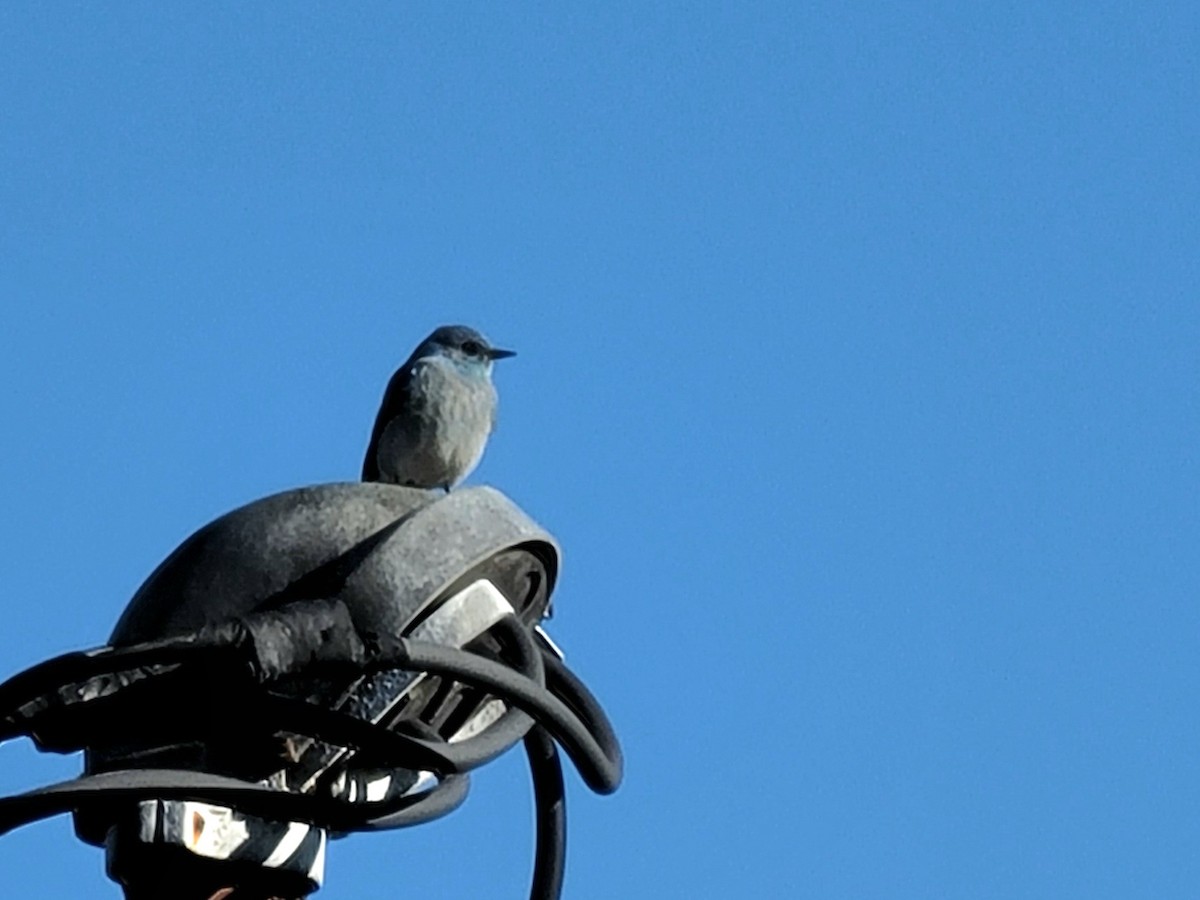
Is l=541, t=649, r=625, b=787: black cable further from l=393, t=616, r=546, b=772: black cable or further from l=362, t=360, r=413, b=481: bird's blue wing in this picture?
l=362, t=360, r=413, b=481: bird's blue wing

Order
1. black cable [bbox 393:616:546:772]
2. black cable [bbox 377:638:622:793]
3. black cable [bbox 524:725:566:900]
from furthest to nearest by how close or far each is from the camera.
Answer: black cable [bbox 524:725:566:900] < black cable [bbox 393:616:546:772] < black cable [bbox 377:638:622:793]

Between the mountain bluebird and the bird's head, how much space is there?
0.35 feet

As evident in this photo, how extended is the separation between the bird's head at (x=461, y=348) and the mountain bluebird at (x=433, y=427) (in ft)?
0.35

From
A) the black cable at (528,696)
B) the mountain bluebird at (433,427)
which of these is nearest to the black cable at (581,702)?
the black cable at (528,696)

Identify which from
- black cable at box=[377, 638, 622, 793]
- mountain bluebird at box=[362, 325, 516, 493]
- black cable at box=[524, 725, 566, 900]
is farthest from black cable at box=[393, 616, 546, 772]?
mountain bluebird at box=[362, 325, 516, 493]

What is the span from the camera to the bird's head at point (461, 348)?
21.3 ft

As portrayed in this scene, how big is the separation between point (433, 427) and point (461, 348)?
2.80 feet

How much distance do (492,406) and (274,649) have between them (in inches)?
148

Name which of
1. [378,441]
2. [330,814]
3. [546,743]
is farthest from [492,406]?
[330,814]

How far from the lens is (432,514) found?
2709 mm

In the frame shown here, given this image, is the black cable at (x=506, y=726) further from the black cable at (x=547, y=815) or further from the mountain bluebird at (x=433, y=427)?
the mountain bluebird at (x=433, y=427)

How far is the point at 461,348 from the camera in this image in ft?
21.9

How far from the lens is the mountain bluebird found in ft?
19.2

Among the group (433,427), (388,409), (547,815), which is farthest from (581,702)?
(388,409)
